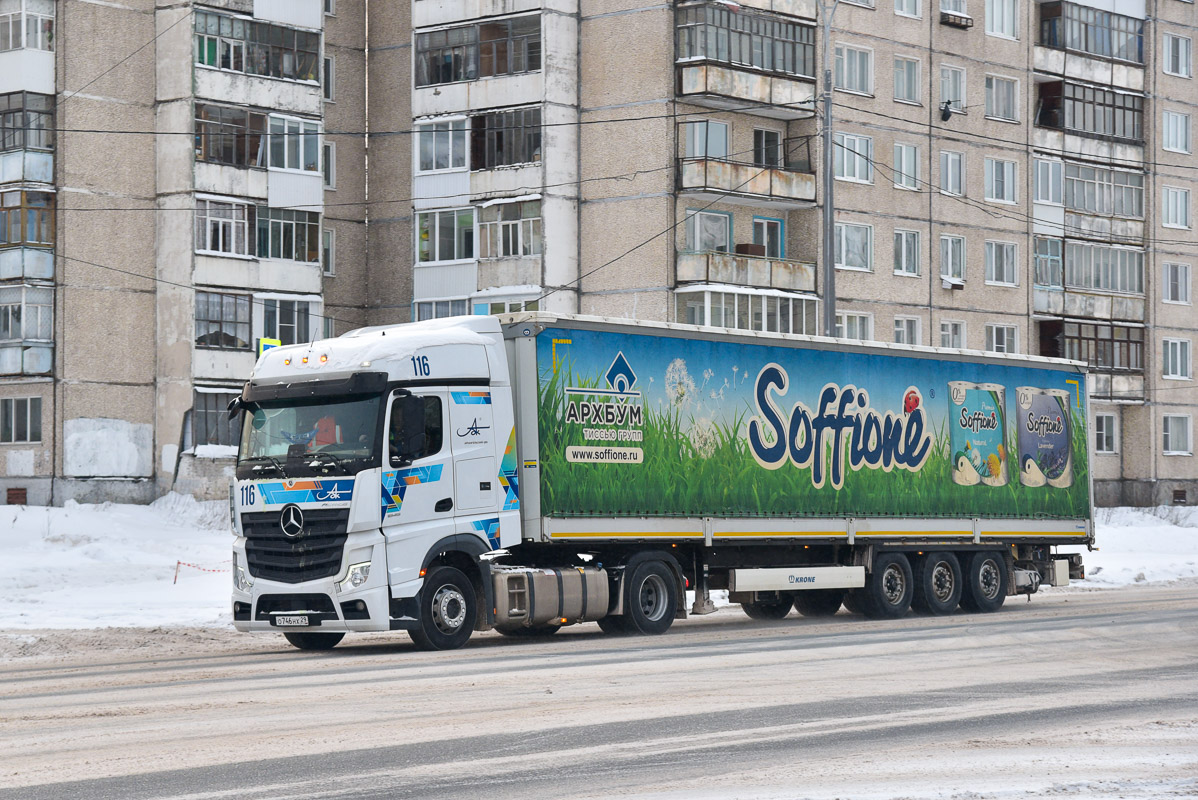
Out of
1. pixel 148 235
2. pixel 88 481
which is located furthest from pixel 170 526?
pixel 148 235

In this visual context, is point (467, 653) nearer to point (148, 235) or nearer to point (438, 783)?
point (438, 783)

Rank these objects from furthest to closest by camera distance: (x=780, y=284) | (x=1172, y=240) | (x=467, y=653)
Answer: (x=1172, y=240) → (x=780, y=284) → (x=467, y=653)

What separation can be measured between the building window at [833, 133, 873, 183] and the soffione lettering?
102 feet

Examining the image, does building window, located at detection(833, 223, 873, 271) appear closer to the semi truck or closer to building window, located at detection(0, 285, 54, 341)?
building window, located at detection(0, 285, 54, 341)

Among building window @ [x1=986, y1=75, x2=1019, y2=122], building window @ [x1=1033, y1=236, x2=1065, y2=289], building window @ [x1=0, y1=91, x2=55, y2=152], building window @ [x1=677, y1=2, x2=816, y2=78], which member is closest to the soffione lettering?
building window @ [x1=677, y1=2, x2=816, y2=78]

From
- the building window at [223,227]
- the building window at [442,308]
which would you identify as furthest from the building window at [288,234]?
the building window at [442,308]

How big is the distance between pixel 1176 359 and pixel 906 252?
16.2m

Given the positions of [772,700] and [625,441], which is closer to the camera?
[772,700]

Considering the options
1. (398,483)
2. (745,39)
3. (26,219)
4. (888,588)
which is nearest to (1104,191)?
(745,39)

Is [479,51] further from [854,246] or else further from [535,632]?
[535,632]

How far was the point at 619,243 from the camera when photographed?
53.1m

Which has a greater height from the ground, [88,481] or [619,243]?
[619,243]

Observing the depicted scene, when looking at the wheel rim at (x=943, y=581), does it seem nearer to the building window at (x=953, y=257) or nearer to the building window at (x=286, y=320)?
the building window at (x=286, y=320)

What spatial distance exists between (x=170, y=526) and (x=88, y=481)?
490cm
